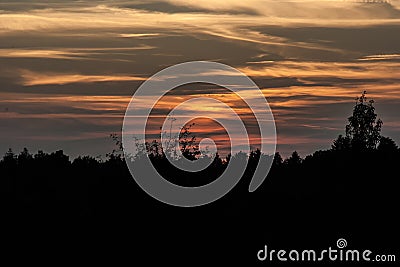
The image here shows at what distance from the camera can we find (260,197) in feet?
240

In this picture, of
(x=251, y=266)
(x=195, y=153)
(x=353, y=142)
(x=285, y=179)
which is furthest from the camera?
(x=353, y=142)

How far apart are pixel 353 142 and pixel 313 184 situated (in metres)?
26.6

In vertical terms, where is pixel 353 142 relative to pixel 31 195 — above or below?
above

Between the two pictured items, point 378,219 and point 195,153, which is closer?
point 378,219

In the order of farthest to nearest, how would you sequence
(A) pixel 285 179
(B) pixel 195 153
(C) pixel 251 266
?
(B) pixel 195 153 < (A) pixel 285 179 < (C) pixel 251 266

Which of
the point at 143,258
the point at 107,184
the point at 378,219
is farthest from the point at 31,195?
the point at 378,219

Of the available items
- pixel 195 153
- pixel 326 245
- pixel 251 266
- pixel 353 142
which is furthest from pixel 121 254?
pixel 353 142

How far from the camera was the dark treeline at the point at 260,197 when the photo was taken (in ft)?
229

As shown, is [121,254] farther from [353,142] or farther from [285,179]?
[353,142]

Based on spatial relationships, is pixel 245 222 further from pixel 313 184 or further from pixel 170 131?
pixel 170 131

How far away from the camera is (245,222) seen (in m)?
70.8

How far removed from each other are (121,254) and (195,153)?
18.8 m

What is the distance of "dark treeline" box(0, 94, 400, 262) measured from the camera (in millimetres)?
69812

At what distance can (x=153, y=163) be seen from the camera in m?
79.2
